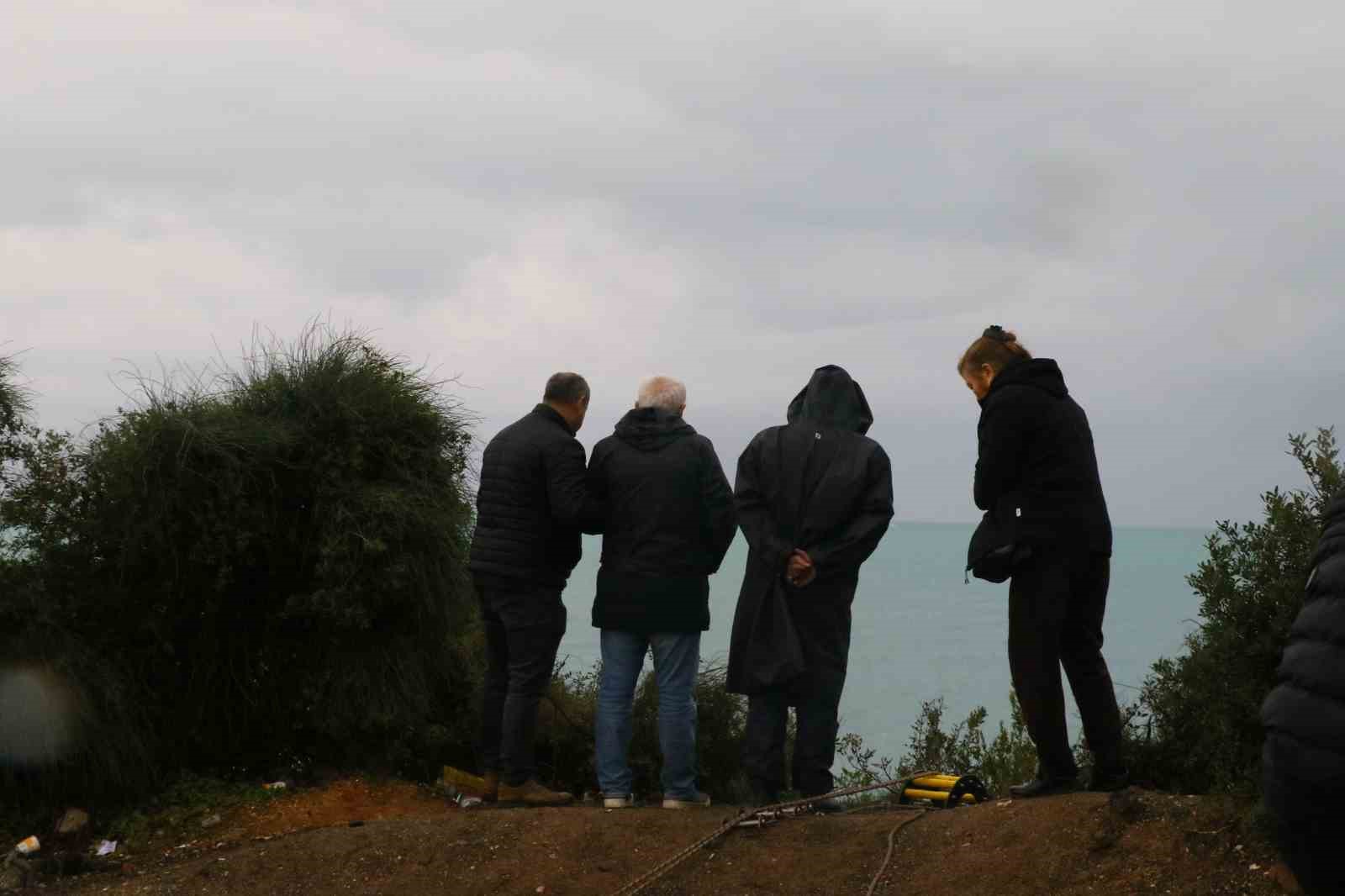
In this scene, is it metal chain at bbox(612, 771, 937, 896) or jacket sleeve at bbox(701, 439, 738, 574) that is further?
jacket sleeve at bbox(701, 439, 738, 574)

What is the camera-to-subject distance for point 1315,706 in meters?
1.89

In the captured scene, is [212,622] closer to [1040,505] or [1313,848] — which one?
[1040,505]

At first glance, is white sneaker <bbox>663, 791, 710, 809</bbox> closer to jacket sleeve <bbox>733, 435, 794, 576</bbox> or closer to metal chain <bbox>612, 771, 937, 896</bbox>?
metal chain <bbox>612, 771, 937, 896</bbox>

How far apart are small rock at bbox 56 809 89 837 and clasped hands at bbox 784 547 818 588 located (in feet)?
14.5

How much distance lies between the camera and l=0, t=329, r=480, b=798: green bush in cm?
847

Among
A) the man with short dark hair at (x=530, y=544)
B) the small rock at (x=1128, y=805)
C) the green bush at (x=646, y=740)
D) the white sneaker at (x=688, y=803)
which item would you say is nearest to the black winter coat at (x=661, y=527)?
the man with short dark hair at (x=530, y=544)

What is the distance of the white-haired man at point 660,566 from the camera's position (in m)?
7.32

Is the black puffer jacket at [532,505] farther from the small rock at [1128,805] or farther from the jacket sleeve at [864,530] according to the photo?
the small rock at [1128,805]

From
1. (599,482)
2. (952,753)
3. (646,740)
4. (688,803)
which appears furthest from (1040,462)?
(646,740)

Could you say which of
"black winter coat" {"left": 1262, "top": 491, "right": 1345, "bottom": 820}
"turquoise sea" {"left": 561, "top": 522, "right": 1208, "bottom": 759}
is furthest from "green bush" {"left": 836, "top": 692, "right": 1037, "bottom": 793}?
"black winter coat" {"left": 1262, "top": 491, "right": 1345, "bottom": 820}

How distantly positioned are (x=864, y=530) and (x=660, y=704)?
4.89ft

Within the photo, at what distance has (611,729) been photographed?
7605 mm

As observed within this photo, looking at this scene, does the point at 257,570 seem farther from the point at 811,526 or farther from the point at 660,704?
the point at 811,526

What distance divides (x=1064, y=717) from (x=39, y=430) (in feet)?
21.0
